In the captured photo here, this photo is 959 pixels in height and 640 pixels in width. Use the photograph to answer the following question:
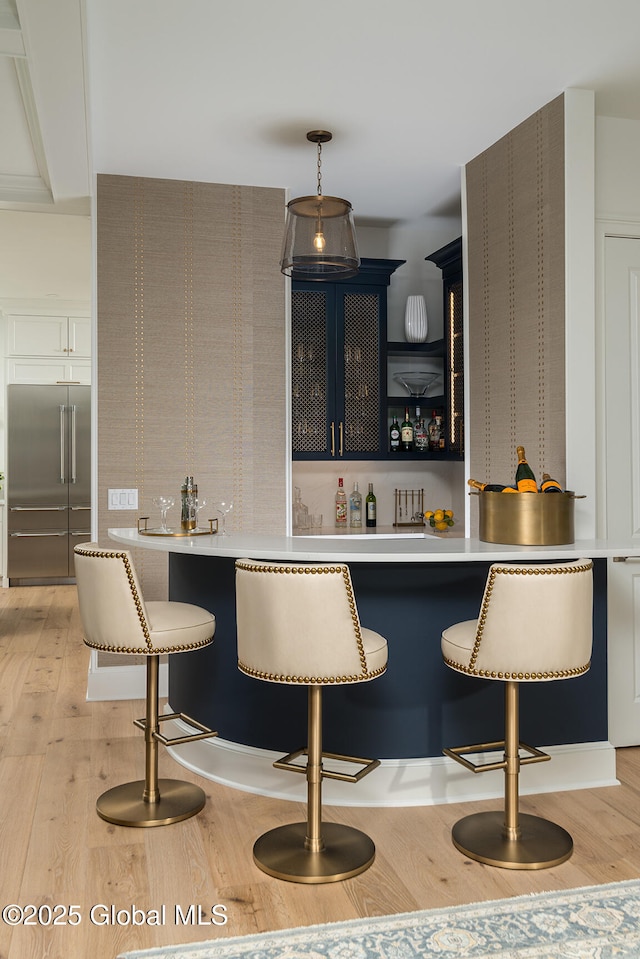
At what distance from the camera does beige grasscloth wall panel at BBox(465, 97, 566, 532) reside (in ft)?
11.9

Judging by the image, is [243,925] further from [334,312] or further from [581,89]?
[334,312]

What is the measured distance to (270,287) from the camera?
4773 mm

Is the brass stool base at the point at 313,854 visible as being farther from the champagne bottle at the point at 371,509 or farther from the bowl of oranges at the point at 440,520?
the champagne bottle at the point at 371,509

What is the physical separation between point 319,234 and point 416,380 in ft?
6.99

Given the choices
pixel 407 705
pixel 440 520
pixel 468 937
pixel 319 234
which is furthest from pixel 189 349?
pixel 468 937

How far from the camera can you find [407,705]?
3062mm

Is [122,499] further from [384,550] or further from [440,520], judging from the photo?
[384,550]

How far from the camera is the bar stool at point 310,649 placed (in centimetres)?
243

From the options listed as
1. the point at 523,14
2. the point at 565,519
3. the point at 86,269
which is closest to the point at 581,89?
the point at 523,14

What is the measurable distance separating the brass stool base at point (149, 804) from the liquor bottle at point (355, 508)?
2.66 metres

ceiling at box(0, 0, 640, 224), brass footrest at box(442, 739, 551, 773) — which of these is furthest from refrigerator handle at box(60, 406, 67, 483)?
brass footrest at box(442, 739, 551, 773)

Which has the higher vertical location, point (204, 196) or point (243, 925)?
point (204, 196)

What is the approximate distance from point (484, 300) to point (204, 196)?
1678 millimetres

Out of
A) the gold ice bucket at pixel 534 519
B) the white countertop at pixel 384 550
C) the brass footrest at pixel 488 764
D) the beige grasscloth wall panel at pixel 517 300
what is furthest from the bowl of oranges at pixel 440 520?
the brass footrest at pixel 488 764
